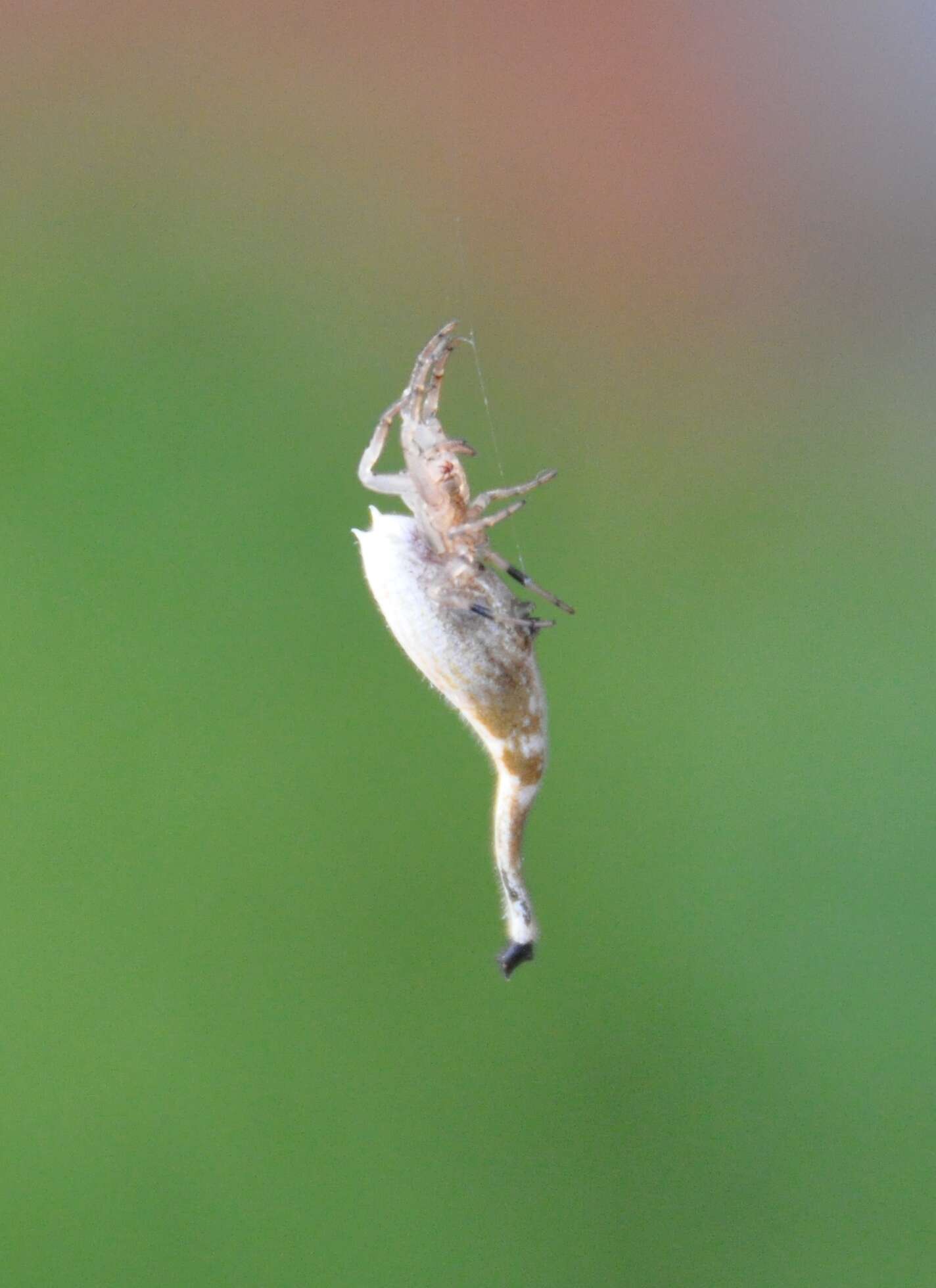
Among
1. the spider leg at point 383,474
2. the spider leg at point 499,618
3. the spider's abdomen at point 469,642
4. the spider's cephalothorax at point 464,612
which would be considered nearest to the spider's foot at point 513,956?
the spider's cephalothorax at point 464,612

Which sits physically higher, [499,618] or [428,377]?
[428,377]

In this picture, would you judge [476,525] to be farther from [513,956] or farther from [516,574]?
[513,956]

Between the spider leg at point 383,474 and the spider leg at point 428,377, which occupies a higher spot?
the spider leg at point 428,377

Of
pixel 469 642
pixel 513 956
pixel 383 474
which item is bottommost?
pixel 513 956

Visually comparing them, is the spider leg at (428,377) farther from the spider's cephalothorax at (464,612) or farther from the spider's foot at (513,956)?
the spider's foot at (513,956)

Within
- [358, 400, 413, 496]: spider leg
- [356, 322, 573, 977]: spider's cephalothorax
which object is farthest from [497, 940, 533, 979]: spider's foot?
[358, 400, 413, 496]: spider leg

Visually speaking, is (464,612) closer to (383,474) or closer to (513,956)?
(383,474)

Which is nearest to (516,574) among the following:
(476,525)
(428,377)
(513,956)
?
(476,525)

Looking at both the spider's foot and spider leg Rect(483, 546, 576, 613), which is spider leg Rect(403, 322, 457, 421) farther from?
the spider's foot
